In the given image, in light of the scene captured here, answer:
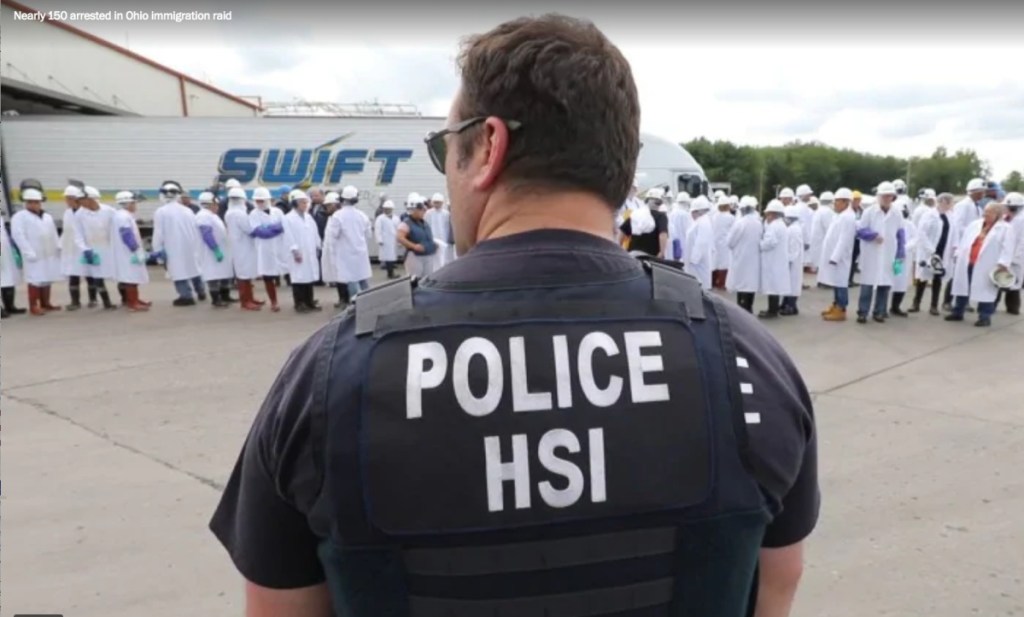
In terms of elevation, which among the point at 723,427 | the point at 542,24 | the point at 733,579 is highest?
the point at 542,24

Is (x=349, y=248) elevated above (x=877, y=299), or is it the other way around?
(x=349, y=248)

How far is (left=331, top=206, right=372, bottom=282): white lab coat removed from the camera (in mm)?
10234

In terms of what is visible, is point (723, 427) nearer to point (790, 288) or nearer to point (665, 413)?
point (665, 413)

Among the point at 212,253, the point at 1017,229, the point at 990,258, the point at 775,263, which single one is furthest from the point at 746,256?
the point at 212,253

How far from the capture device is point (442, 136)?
120 cm

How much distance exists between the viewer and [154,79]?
26.8 m

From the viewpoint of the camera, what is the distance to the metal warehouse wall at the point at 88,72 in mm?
19609

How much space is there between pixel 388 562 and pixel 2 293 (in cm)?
1230

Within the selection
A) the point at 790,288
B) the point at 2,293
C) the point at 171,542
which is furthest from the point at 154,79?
the point at 171,542

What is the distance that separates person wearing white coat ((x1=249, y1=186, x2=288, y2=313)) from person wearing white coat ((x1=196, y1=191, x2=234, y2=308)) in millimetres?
610

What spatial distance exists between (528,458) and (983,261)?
10186 millimetres

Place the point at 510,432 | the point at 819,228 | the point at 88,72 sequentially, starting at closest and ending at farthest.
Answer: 1. the point at 510,432
2. the point at 819,228
3. the point at 88,72

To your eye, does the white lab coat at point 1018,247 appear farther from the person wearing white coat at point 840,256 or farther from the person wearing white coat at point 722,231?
the person wearing white coat at point 722,231

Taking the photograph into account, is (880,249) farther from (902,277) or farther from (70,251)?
(70,251)
